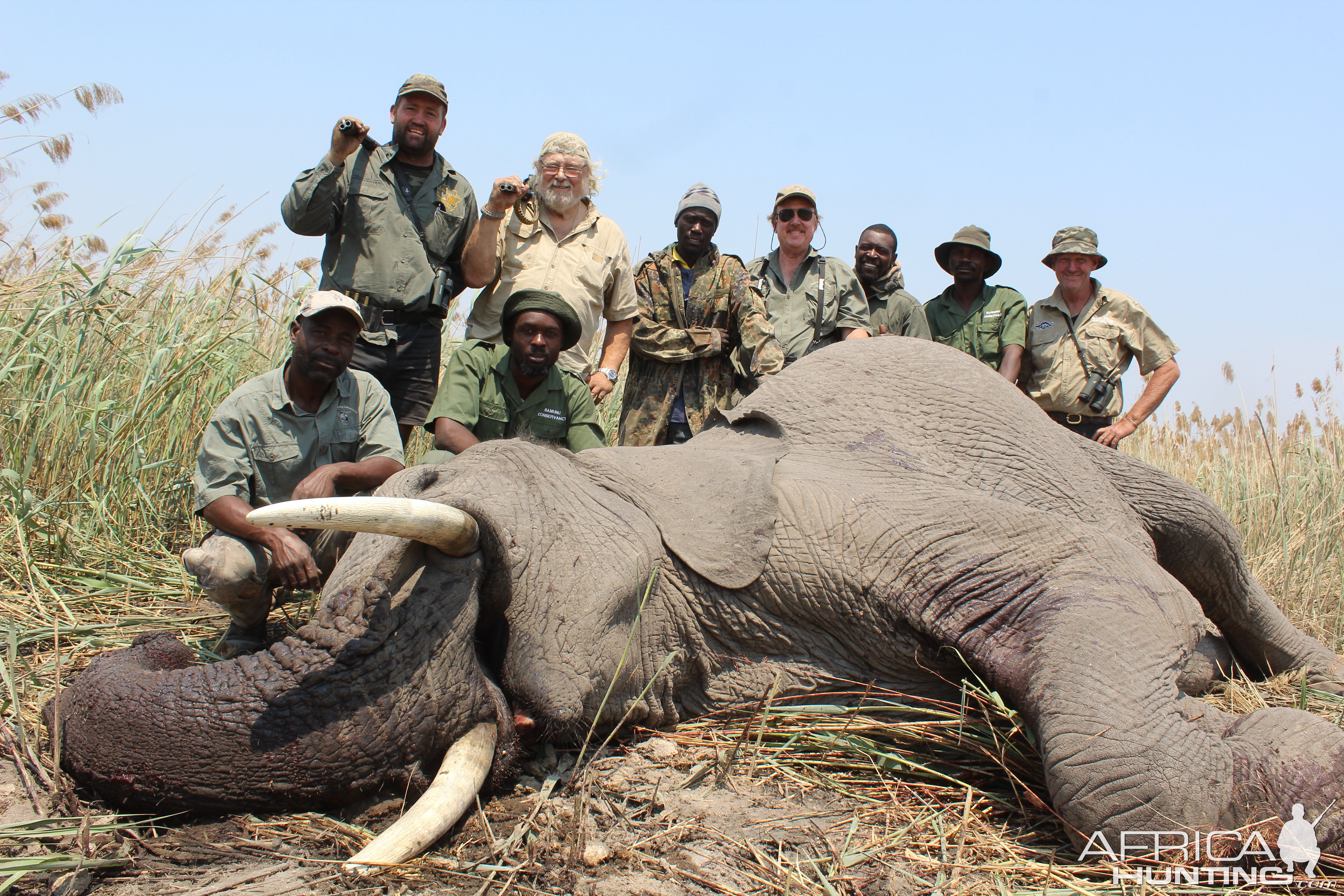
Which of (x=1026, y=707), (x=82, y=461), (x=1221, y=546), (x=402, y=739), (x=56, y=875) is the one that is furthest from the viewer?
(x=82, y=461)

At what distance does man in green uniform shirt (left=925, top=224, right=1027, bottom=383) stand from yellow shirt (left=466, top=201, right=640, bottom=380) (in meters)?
2.34

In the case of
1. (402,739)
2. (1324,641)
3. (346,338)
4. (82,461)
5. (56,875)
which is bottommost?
(1324,641)

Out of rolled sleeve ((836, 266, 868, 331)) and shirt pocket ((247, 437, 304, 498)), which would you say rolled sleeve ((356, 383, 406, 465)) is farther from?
rolled sleeve ((836, 266, 868, 331))

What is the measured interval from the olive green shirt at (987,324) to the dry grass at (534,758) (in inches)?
67.8

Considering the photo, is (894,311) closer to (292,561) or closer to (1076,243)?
(1076,243)

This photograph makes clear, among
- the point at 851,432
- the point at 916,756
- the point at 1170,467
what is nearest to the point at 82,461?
the point at 851,432

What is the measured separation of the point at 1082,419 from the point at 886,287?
63.0 inches

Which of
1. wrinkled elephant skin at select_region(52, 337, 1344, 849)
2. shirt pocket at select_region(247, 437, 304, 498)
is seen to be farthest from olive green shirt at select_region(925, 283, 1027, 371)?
shirt pocket at select_region(247, 437, 304, 498)

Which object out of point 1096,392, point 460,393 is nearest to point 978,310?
point 1096,392

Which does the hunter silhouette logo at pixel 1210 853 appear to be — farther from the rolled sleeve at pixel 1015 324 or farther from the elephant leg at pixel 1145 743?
the rolled sleeve at pixel 1015 324

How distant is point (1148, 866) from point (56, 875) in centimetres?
249

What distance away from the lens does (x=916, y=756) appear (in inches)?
117

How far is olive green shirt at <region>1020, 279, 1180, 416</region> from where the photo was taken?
255 inches

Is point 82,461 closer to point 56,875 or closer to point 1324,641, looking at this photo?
point 56,875
